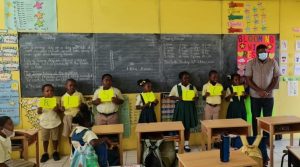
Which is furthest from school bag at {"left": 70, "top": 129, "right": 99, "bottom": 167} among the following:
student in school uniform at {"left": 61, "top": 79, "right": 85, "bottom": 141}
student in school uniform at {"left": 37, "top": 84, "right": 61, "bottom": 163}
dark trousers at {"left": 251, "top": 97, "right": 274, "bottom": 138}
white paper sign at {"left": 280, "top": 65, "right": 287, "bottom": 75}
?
white paper sign at {"left": 280, "top": 65, "right": 287, "bottom": 75}

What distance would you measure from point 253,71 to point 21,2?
396 centimetres

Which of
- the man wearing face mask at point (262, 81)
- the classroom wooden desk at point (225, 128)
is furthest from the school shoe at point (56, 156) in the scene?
the man wearing face mask at point (262, 81)

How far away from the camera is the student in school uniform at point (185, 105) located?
4.76m

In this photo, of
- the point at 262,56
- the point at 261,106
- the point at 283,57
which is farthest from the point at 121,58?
the point at 283,57

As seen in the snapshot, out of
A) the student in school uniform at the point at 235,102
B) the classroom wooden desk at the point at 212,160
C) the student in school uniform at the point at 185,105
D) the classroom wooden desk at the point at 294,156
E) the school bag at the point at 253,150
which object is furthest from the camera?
the student in school uniform at the point at 235,102

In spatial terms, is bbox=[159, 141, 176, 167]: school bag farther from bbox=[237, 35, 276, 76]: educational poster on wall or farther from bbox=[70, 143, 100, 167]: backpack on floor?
bbox=[237, 35, 276, 76]: educational poster on wall

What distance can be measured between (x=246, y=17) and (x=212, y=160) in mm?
3505

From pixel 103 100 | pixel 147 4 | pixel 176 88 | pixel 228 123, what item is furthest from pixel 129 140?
pixel 147 4

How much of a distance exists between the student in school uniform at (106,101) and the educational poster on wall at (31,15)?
3.96 ft

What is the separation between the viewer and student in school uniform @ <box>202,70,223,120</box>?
4.87 metres

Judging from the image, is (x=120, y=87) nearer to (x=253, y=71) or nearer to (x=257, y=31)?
(x=253, y=71)

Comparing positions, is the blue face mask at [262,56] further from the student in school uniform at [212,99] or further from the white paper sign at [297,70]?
the white paper sign at [297,70]

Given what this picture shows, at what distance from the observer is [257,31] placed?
5199 mm

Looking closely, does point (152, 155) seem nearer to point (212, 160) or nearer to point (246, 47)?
point (212, 160)
